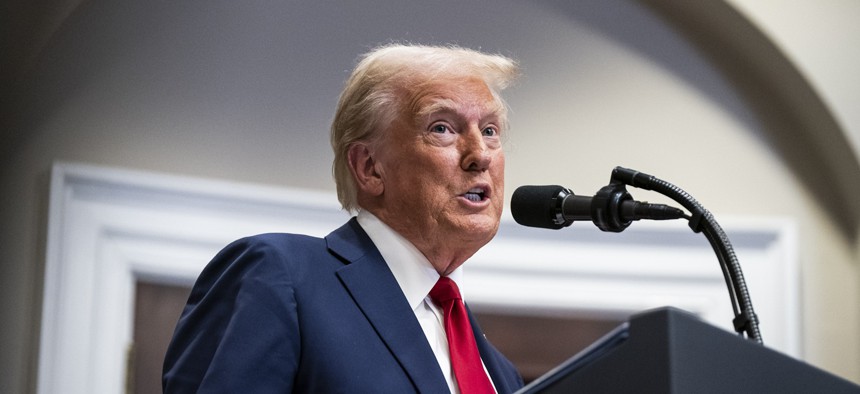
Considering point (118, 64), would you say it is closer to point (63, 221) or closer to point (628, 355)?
point (63, 221)

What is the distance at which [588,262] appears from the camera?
359 cm

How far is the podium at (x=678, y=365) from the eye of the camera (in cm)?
109

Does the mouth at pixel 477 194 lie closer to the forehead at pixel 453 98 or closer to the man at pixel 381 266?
the man at pixel 381 266

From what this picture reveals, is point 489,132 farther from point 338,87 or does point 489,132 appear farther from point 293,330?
point 338,87

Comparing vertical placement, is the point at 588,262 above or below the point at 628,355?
above

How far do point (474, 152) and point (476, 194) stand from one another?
2.9 inches

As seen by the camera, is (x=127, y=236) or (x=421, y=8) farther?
(x=421, y=8)

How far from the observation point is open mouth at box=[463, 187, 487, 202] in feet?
6.79

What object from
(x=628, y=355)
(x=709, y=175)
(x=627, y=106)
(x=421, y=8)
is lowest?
(x=628, y=355)

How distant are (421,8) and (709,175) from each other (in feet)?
3.41

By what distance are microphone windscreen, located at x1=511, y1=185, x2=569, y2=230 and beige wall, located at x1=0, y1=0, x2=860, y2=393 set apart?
1709 millimetres

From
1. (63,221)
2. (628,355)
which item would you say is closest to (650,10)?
(63,221)

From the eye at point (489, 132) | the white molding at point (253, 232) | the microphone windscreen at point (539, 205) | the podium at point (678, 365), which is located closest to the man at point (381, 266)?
the eye at point (489, 132)

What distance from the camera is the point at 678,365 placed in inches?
42.9
